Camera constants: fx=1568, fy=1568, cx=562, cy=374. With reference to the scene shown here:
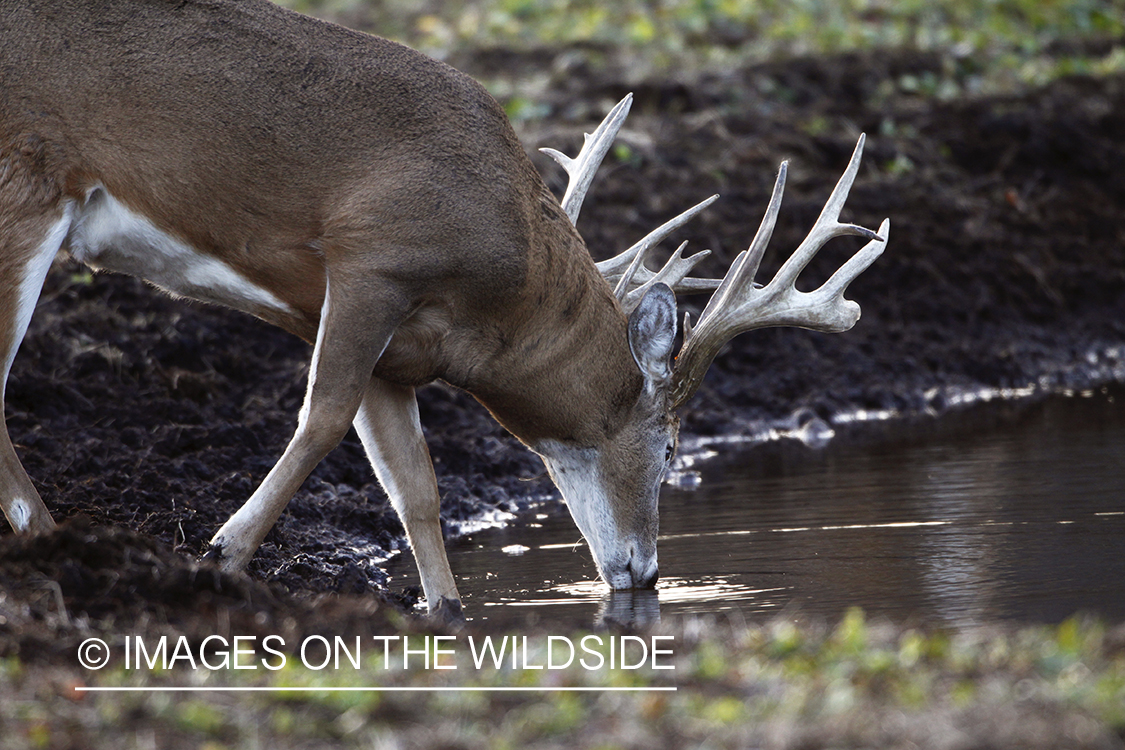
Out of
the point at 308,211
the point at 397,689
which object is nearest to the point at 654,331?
the point at 308,211

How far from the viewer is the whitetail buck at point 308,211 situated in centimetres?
573

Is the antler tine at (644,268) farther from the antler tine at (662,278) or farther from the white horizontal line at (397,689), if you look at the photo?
the white horizontal line at (397,689)

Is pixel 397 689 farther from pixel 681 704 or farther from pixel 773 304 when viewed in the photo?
pixel 773 304

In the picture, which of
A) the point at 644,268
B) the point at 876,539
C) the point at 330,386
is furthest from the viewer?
the point at 876,539

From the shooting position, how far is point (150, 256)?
589 centimetres

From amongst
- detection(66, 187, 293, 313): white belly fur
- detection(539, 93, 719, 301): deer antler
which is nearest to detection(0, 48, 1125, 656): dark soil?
detection(66, 187, 293, 313): white belly fur

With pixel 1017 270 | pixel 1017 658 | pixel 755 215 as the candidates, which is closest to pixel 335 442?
pixel 1017 658

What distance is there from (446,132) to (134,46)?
1.21m

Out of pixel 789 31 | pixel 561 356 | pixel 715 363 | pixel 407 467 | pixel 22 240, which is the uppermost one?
pixel 789 31

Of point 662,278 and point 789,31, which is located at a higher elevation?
A: point 789,31

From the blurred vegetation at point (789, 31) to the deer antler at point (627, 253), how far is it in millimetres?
8643

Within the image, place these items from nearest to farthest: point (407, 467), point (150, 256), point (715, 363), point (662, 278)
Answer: point (150, 256), point (407, 467), point (662, 278), point (715, 363)

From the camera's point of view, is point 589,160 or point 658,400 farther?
point 589,160

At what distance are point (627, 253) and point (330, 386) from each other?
1.88 m
